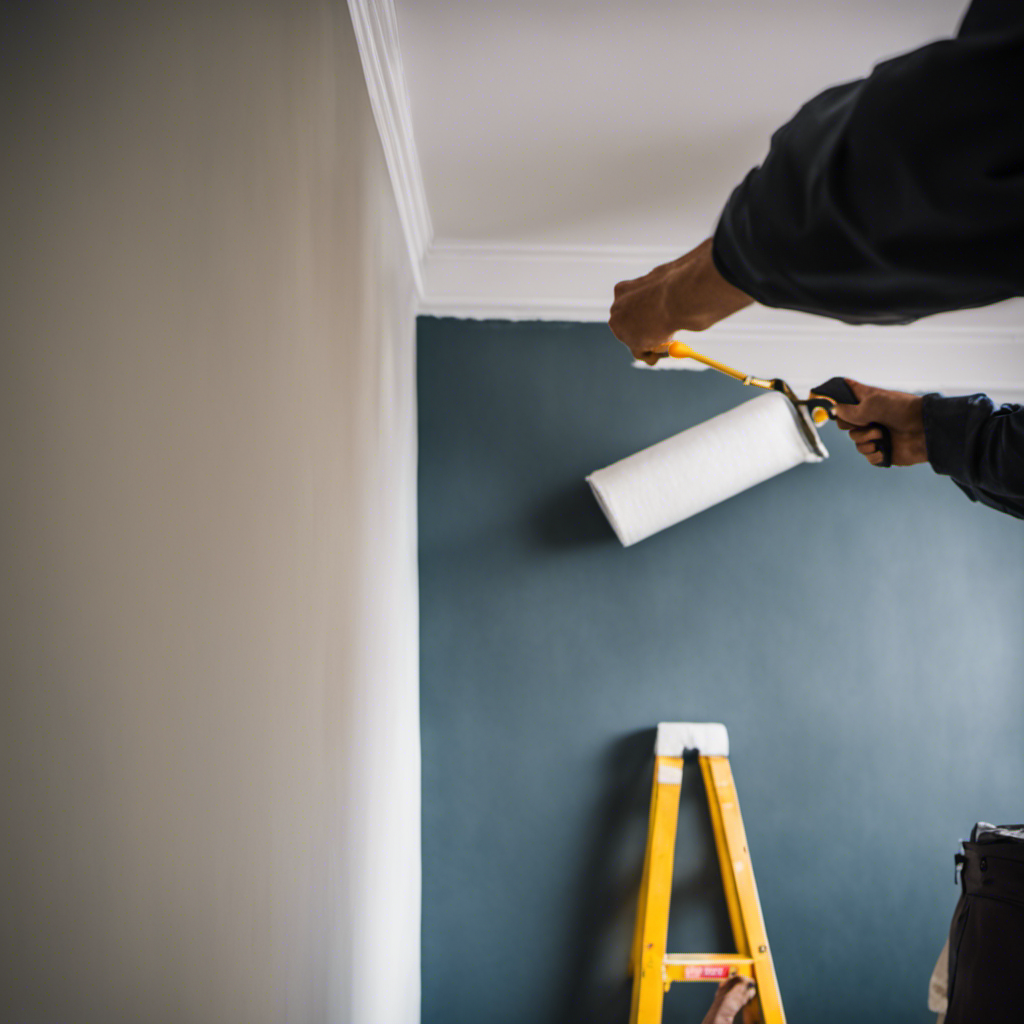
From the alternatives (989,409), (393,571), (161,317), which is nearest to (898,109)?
(161,317)

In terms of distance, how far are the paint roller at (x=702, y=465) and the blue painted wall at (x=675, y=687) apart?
19 centimetres

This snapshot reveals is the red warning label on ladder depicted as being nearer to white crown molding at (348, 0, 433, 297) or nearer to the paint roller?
the paint roller

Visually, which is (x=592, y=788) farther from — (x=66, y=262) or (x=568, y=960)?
(x=66, y=262)

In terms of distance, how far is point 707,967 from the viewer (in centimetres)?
167

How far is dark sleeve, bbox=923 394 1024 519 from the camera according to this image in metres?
1.06

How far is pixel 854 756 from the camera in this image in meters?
1.94

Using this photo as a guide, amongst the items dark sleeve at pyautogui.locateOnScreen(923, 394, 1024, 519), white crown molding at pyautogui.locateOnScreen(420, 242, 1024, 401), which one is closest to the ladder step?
dark sleeve at pyautogui.locateOnScreen(923, 394, 1024, 519)

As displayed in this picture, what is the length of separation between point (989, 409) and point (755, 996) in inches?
54.6

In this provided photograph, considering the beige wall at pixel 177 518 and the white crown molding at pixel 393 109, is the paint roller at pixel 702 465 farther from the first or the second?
the beige wall at pixel 177 518

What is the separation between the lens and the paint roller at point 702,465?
1.74m

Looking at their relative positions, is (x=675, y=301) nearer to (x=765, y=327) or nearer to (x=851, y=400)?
(x=851, y=400)

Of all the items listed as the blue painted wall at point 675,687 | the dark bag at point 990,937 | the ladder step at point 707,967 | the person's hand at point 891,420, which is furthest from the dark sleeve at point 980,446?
the ladder step at point 707,967

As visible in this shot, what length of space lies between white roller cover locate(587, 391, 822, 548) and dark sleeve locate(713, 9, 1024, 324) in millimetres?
1248

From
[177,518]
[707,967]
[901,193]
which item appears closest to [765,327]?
[707,967]
